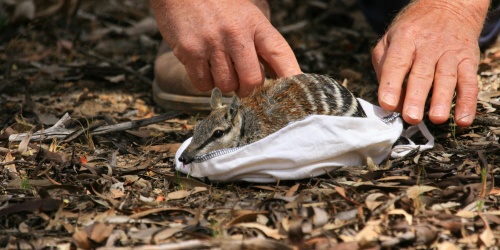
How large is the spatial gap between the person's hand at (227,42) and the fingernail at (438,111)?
2.88ft

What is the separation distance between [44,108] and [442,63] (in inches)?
125

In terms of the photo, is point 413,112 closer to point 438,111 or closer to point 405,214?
point 438,111

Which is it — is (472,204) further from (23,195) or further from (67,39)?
(67,39)

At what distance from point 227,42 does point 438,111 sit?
4.37ft

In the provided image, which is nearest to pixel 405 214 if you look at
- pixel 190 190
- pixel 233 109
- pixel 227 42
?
pixel 190 190

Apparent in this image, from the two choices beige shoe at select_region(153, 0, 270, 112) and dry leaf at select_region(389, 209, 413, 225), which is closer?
dry leaf at select_region(389, 209, 413, 225)

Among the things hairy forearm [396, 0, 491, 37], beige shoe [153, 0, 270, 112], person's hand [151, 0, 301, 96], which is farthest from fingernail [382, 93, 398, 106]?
beige shoe [153, 0, 270, 112]

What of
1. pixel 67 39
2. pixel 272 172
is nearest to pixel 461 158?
pixel 272 172

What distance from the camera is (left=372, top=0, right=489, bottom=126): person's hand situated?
3732 millimetres

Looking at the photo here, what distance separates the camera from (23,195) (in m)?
3.42

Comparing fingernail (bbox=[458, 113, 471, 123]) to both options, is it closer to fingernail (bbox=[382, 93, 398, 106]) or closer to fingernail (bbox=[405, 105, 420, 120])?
fingernail (bbox=[405, 105, 420, 120])

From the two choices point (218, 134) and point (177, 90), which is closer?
point (218, 134)

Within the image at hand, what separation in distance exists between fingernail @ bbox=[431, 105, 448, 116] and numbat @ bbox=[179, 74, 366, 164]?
398 mm

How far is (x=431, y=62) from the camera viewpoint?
12.7 ft
